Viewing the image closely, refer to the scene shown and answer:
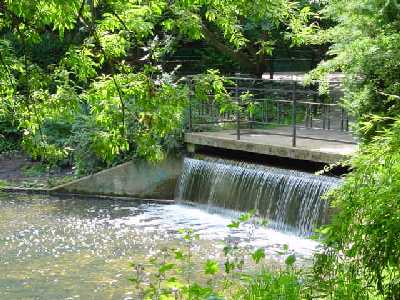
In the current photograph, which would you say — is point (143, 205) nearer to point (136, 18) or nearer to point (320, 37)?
point (320, 37)

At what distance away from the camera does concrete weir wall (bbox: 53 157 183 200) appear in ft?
46.8

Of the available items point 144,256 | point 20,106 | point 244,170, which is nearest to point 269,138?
point 244,170

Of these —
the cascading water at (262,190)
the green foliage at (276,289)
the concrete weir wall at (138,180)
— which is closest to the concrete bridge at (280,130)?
the cascading water at (262,190)

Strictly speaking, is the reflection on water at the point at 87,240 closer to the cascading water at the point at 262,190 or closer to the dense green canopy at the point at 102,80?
the cascading water at the point at 262,190

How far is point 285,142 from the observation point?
12.9 metres

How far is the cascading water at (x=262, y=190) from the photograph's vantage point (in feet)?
36.9

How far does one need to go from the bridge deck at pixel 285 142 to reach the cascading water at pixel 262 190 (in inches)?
12.6

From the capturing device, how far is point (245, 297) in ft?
17.2

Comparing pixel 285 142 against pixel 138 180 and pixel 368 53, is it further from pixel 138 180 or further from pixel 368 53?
pixel 368 53

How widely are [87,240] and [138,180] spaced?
337 cm

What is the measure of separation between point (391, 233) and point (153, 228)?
8464 mm

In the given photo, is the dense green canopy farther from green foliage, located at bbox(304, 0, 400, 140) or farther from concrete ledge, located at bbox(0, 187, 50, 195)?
concrete ledge, located at bbox(0, 187, 50, 195)

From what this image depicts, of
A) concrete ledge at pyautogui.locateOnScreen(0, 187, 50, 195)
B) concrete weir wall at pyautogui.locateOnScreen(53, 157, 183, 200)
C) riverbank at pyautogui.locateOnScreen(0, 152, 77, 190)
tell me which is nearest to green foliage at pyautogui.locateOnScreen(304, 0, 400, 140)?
concrete weir wall at pyautogui.locateOnScreen(53, 157, 183, 200)

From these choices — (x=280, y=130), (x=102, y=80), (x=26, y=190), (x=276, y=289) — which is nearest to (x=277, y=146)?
(x=280, y=130)
